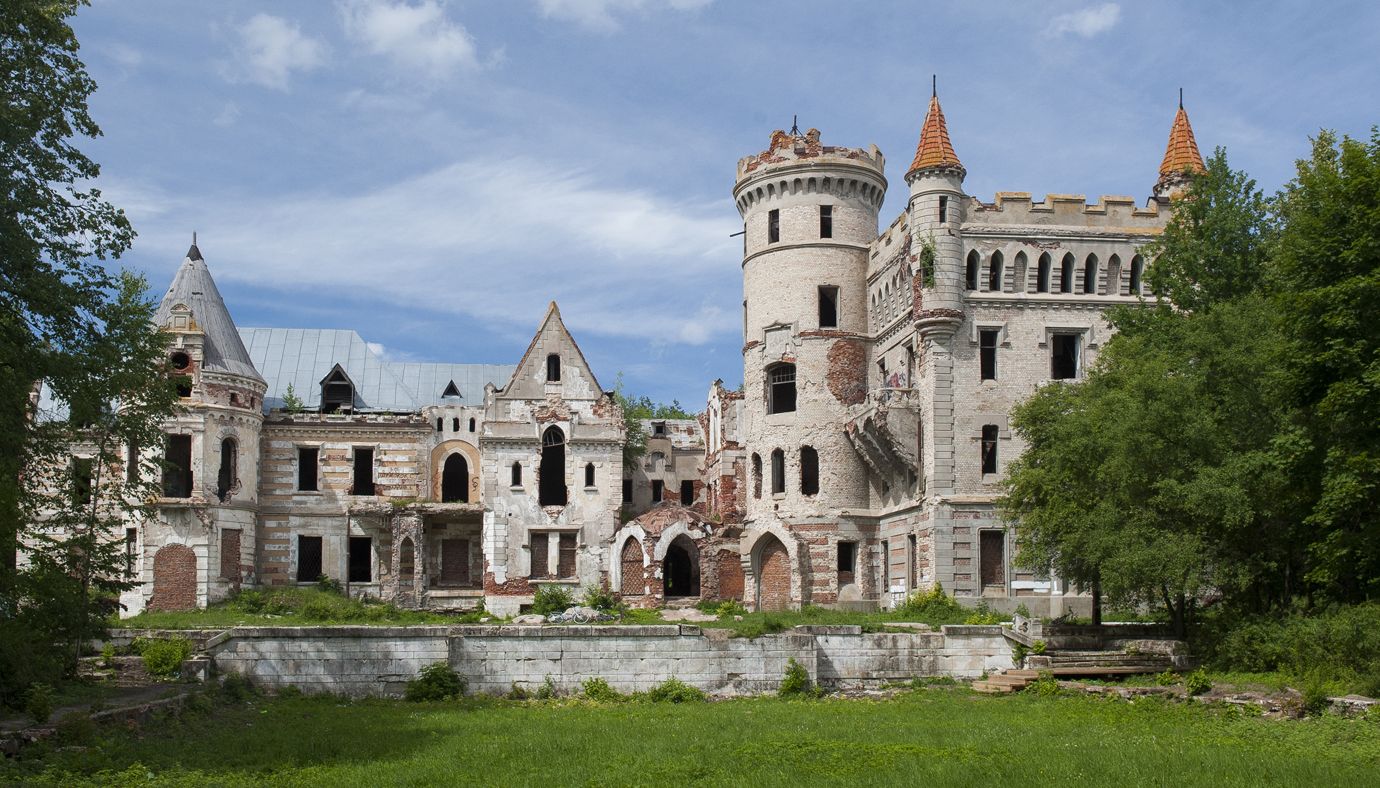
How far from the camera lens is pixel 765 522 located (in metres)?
49.7

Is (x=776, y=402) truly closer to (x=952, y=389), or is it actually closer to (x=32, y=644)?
(x=952, y=389)

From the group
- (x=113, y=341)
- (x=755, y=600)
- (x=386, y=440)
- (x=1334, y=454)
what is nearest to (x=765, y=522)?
(x=755, y=600)

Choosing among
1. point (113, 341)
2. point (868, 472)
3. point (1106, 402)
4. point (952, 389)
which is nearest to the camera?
point (113, 341)

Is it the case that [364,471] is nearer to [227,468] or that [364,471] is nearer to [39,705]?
[227,468]

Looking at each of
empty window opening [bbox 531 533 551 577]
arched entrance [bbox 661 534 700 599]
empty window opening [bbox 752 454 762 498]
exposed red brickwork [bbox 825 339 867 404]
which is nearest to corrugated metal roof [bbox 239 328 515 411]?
empty window opening [bbox 531 533 551 577]

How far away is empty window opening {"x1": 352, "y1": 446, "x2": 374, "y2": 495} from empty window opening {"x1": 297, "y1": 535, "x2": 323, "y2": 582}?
2641 millimetres

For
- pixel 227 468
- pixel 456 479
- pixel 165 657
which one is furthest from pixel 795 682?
pixel 227 468

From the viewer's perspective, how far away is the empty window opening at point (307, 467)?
55.0 meters

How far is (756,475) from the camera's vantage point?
50.9m

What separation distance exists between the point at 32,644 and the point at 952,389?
29.1m

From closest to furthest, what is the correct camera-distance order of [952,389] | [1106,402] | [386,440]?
[1106,402] → [952,389] → [386,440]

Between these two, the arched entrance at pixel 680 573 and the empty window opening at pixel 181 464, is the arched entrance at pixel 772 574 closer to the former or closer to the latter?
the arched entrance at pixel 680 573

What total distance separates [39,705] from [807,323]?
3250cm

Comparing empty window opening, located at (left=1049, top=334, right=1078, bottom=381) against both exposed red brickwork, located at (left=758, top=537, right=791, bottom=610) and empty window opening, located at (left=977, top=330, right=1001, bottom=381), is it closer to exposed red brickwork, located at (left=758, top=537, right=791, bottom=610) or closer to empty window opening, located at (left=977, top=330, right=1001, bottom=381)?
empty window opening, located at (left=977, top=330, right=1001, bottom=381)
